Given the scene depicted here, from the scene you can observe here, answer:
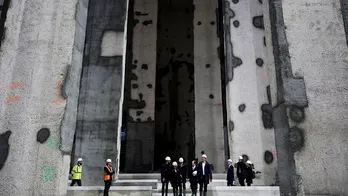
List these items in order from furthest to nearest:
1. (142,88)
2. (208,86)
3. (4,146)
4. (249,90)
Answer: (142,88)
(208,86)
(249,90)
(4,146)

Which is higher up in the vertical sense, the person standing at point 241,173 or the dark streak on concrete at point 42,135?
the dark streak on concrete at point 42,135

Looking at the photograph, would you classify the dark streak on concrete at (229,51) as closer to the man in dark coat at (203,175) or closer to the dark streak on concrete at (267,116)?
the dark streak on concrete at (267,116)

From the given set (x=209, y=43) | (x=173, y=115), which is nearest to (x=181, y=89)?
(x=173, y=115)

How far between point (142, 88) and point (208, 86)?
3.65 m

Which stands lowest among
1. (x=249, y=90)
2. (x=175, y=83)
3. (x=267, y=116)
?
(x=267, y=116)

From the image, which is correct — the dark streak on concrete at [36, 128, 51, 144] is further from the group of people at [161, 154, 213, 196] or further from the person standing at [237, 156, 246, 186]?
the person standing at [237, 156, 246, 186]

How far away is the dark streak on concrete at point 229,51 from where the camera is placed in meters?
11.5

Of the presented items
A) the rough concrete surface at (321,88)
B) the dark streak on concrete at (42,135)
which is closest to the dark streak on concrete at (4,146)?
the dark streak on concrete at (42,135)

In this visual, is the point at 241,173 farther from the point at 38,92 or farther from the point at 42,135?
the point at 38,92

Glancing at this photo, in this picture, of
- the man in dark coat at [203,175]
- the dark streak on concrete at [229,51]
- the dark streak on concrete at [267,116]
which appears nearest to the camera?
the man in dark coat at [203,175]

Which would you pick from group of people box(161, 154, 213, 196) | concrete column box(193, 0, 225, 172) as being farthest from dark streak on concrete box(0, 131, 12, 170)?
concrete column box(193, 0, 225, 172)

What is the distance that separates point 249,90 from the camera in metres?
11.2

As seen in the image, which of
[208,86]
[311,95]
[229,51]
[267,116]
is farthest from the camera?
[208,86]

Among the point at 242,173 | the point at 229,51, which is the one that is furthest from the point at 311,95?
the point at 229,51
